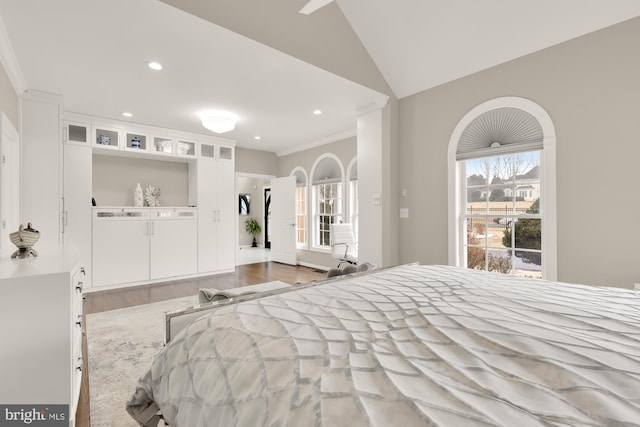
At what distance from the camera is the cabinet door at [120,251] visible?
14.5 ft

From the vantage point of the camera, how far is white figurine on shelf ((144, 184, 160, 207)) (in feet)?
17.1

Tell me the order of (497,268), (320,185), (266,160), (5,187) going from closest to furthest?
1. (5,187)
2. (497,268)
3. (320,185)
4. (266,160)

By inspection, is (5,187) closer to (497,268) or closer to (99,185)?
(99,185)

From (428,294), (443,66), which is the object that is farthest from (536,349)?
(443,66)

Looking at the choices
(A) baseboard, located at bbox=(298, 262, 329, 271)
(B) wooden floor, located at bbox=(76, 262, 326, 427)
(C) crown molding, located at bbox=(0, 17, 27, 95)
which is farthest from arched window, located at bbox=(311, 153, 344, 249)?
(C) crown molding, located at bbox=(0, 17, 27, 95)

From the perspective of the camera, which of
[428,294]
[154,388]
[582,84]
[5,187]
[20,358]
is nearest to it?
[154,388]

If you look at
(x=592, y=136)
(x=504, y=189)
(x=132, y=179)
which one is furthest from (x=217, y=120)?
(x=592, y=136)

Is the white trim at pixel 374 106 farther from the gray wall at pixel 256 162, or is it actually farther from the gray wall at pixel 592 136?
the gray wall at pixel 256 162

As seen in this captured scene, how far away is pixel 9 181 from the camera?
3160mm

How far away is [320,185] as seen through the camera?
20.5ft

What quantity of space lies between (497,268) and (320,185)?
3697 millimetres

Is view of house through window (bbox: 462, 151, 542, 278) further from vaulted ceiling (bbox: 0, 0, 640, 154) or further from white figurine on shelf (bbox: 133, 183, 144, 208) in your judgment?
white figurine on shelf (bbox: 133, 183, 144, 208)

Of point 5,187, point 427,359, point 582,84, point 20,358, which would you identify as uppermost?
point 582,84

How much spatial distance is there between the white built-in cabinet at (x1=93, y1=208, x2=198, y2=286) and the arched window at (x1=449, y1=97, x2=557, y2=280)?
4.26 meters
